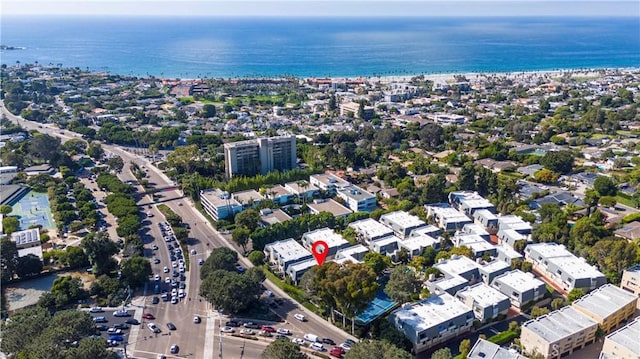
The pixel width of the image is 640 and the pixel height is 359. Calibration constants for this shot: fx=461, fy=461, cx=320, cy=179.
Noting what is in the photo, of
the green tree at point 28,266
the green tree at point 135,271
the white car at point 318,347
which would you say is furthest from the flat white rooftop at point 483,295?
the green tree at point 28,266

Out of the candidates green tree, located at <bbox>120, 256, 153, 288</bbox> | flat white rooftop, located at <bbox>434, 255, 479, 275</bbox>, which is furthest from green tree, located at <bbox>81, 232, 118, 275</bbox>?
flat white rooftop, located at <bbox>434, 255, 479, 275</bbox>

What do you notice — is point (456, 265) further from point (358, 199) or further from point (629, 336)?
point (358, 199)

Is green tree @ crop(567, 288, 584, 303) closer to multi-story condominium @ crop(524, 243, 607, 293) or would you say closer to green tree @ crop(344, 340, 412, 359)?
multi-story condominium @ crop(524, 243, 607, 293)

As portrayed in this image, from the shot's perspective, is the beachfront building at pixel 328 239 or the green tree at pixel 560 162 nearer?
the beachfront building at pixel 328 239

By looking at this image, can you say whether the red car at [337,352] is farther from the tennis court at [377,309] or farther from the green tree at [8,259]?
the green tree at [8,259]

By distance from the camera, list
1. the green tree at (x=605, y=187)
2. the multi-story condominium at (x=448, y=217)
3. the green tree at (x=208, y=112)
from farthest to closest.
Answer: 1. the green tree at (x=208, y=112)
2. the green tree at (x=605, y=187)
3. the multi-story condominium at (x=448, y=217)

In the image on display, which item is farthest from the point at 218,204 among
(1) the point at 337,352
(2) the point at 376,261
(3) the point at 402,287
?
(1) the point at 337,352

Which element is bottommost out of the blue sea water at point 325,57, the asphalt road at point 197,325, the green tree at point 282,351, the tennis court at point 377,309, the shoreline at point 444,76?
the asphalt road at point 197,325
